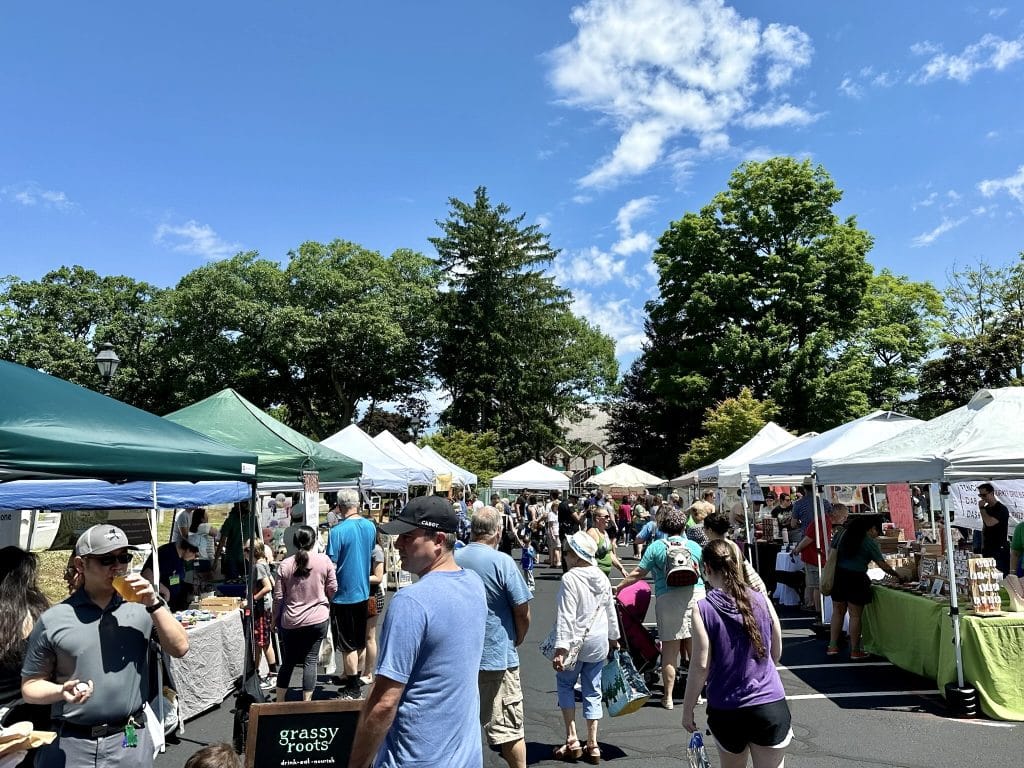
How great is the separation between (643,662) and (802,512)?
722cm

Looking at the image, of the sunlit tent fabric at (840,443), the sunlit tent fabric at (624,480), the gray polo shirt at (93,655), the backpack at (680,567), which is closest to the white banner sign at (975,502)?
the sunlit tent fabric at (840,443)

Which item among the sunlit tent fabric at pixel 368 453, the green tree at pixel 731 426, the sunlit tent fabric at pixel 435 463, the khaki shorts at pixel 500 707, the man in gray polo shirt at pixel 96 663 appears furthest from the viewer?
the green tree at pixel 731 426

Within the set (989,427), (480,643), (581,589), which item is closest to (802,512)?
(989,427)

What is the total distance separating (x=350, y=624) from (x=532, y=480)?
2068 cm

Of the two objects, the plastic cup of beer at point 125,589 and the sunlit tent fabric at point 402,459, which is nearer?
the plastic cup of beer at point 125,589

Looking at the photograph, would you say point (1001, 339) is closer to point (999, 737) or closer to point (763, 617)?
point (999, 737)

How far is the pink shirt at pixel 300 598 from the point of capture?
21.1ft

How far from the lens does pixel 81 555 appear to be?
3213 mm

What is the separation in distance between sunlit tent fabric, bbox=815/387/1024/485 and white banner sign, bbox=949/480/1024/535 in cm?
510

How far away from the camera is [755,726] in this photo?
11.7 feet

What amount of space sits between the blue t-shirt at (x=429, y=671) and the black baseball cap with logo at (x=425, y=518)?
0.59ft

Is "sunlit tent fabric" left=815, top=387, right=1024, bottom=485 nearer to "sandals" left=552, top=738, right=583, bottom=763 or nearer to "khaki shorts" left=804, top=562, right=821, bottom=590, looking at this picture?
"sandals" left=552, top=738, right=583, bottom=763

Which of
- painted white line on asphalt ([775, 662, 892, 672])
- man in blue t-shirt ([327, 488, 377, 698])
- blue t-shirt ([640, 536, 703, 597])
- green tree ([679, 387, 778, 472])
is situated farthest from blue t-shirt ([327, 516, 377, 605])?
green tree ([679, 387, 778, 472])

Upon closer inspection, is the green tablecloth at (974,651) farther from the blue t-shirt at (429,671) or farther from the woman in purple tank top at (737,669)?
the blue t-shirt at (429,671)
